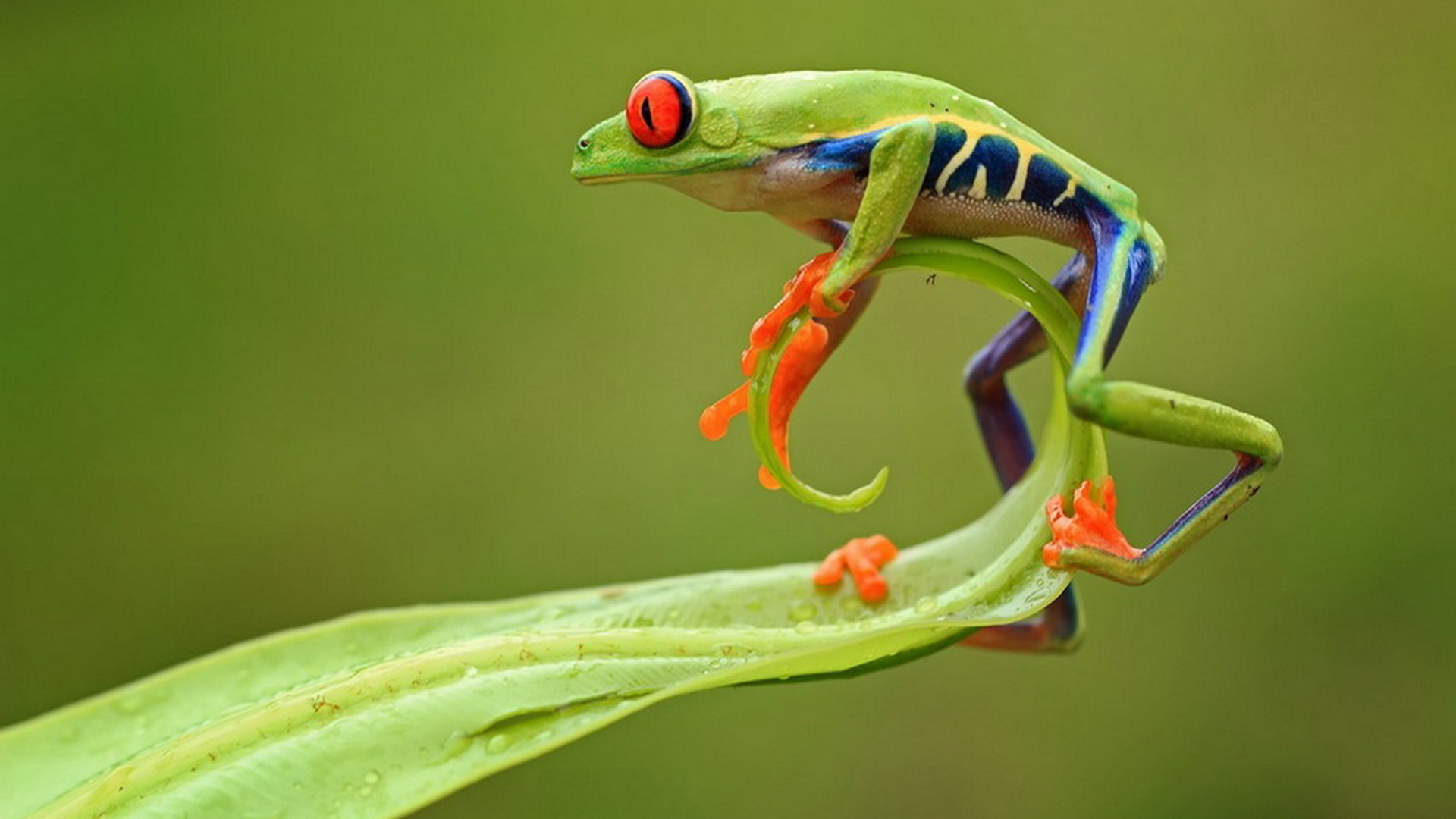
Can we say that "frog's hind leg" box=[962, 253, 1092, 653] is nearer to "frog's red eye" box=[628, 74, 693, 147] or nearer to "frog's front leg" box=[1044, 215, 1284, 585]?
"frog's front leg" box=[1044, 215, 1284, 585]

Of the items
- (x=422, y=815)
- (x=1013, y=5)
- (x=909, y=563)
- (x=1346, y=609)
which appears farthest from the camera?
(x=1013, y=5)

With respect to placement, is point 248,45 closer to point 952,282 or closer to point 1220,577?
point 952,282

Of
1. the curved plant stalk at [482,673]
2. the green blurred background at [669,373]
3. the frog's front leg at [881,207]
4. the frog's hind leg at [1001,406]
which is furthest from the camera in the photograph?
the green blurred background at [669,373]

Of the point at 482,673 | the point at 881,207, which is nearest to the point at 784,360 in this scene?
the point at 881,207

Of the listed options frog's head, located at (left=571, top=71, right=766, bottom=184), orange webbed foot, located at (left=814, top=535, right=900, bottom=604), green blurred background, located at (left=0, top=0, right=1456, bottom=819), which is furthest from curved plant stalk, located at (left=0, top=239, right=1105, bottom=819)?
green blurred background, located at (left=0, top=0, right=1456, bottom=819)

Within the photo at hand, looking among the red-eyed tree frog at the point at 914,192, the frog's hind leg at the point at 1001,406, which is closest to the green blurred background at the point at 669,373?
the frog's hind leg at the point at 1001,406

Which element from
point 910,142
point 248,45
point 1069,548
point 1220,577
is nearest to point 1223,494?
point 1069,548

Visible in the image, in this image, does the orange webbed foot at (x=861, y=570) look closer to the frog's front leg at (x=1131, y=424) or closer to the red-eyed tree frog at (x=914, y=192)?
the red-eyed tree frog at (x=914, y=192)

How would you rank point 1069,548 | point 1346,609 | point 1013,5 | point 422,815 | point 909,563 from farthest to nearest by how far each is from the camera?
point 1013,5, point 422,815, point 1346,609, point 909,563, point 1069,548
